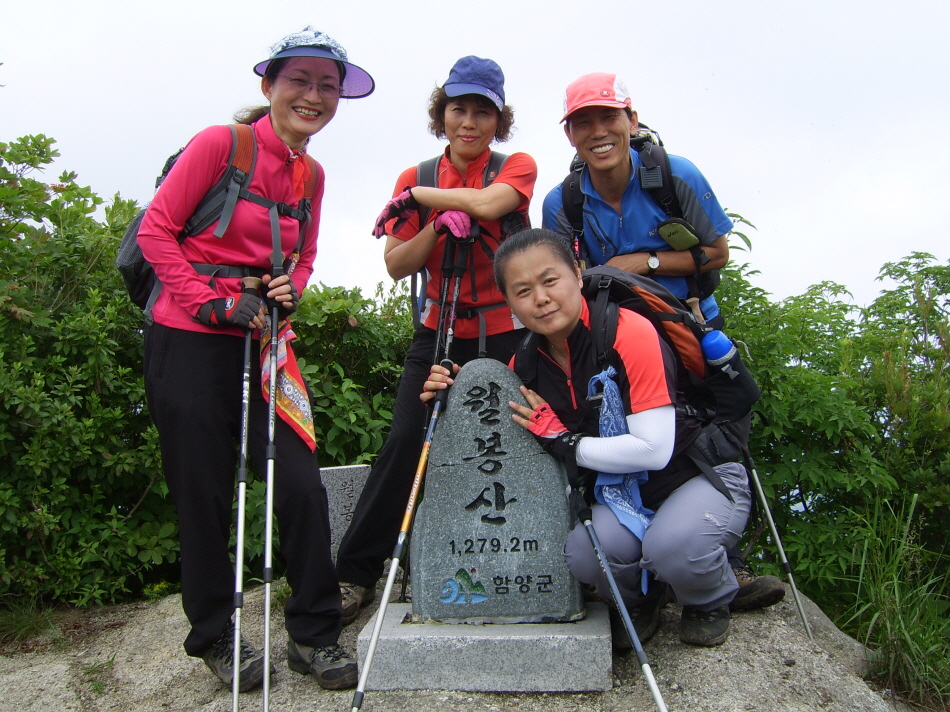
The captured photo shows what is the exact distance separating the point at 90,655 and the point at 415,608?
202 centimetres

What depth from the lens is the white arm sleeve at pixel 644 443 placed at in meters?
3.32

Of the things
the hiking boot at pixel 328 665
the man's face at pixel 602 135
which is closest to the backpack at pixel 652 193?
the man's face at pixel 602 135

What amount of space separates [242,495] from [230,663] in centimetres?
83

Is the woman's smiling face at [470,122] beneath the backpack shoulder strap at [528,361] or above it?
above

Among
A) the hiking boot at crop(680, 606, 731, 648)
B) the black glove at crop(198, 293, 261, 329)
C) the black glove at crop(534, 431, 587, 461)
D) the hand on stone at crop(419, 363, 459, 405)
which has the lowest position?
the hiking boot at crop(680, 606, 731, 648)

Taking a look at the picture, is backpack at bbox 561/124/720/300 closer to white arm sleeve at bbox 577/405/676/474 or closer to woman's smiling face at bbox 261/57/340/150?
white arm sleeve at bbox 577/405/676/474

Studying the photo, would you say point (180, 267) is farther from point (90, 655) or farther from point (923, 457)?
point (923, 457)

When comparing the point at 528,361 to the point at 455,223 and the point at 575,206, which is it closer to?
the point at 455,223

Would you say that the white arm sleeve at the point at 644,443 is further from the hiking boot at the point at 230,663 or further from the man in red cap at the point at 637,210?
the hiking boot at the point at 230,663

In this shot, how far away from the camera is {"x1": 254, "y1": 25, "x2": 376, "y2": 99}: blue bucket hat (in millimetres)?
3719

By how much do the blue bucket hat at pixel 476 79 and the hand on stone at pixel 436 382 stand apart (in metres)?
1.42

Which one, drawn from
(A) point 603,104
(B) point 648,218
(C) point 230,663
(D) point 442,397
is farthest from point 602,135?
(C) point 230,663

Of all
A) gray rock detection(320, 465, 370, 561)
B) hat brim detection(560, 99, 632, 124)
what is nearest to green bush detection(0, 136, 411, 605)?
gray rock detection(320, 465, 370, 561)

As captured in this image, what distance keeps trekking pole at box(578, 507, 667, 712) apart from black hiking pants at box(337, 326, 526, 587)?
3.57 ft
